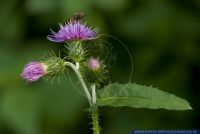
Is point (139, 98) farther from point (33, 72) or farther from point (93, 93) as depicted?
point (33, 72)

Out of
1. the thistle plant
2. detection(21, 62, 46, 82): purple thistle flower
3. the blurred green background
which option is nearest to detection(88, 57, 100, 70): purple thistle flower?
the thistle plant

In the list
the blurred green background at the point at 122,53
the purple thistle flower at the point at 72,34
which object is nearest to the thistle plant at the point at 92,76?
the purple thistle flower at the point at 72,34

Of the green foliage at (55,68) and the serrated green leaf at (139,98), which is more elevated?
the green foliage at (55,68)

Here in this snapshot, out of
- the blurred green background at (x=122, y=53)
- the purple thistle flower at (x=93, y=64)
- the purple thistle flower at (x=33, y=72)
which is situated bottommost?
the purple thistle flower at (x=33, y=72)

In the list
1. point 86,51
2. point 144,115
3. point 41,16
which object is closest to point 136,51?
point 144,115

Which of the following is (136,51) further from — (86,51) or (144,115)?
(86,51)

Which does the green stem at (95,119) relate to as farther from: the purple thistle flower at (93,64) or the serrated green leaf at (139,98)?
the purple thistle flower at (93,64)

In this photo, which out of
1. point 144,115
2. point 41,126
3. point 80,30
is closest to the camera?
point 80,30
